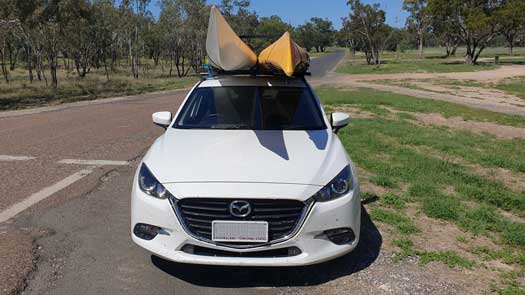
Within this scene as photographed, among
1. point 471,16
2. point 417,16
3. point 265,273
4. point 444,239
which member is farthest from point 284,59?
point 417,16

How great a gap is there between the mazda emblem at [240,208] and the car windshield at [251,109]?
1.37 meters

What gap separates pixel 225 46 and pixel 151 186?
5.08 ft

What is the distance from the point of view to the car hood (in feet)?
11.0

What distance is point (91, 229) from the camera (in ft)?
14.8

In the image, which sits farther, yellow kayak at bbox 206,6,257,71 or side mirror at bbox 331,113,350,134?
side mirror at bbox 331,113,350,134

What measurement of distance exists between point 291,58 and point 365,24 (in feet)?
160

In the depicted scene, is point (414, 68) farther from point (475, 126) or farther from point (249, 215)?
point (249, 215)

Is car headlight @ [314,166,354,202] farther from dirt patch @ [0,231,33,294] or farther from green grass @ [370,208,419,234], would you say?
dirt patch @ [0,231,33,294]

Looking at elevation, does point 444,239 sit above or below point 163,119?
below

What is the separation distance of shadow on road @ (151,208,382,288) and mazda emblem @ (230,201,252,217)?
2.07 ft

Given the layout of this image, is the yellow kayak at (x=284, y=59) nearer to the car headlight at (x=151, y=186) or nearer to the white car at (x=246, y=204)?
the white car at (x=246, y=204)

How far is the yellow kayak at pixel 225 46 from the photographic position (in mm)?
4242

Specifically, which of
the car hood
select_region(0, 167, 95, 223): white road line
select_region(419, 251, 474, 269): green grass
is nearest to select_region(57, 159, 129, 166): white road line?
select_region(0, 167, 95, 223): white road line

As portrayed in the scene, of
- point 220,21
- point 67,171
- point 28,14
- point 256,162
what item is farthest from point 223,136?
point 28,14
